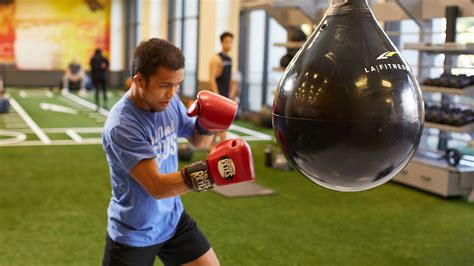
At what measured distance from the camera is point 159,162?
2229mm

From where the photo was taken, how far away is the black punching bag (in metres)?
1.26

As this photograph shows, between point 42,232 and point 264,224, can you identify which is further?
point 264,224

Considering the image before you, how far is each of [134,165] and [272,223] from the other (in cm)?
283

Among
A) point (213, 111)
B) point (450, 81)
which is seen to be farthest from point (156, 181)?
point (450, 81)

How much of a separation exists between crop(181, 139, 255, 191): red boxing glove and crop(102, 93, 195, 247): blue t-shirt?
0.17 meters

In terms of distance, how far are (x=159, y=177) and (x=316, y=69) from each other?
0.85 metres

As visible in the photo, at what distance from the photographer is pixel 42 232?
431 cm

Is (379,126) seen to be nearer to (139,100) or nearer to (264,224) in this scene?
(139,100)

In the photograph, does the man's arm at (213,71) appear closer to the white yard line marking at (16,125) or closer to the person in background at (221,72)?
the person in background at (221,72)

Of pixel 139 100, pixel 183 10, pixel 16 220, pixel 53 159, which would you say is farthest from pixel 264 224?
pixel 183 10

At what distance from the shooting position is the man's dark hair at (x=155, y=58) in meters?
1.96

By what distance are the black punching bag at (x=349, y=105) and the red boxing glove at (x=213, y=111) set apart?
986 mm

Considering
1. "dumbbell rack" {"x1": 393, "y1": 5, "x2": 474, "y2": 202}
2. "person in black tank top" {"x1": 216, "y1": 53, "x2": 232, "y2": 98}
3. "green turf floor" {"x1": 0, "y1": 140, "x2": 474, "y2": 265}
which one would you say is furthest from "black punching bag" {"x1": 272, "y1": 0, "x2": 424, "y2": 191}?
"person in black tank top" {"x1": 216, "y1": 53, "x2": 232, "y2": 98}

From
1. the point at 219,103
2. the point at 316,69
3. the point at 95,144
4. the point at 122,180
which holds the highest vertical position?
the point at 316,69
